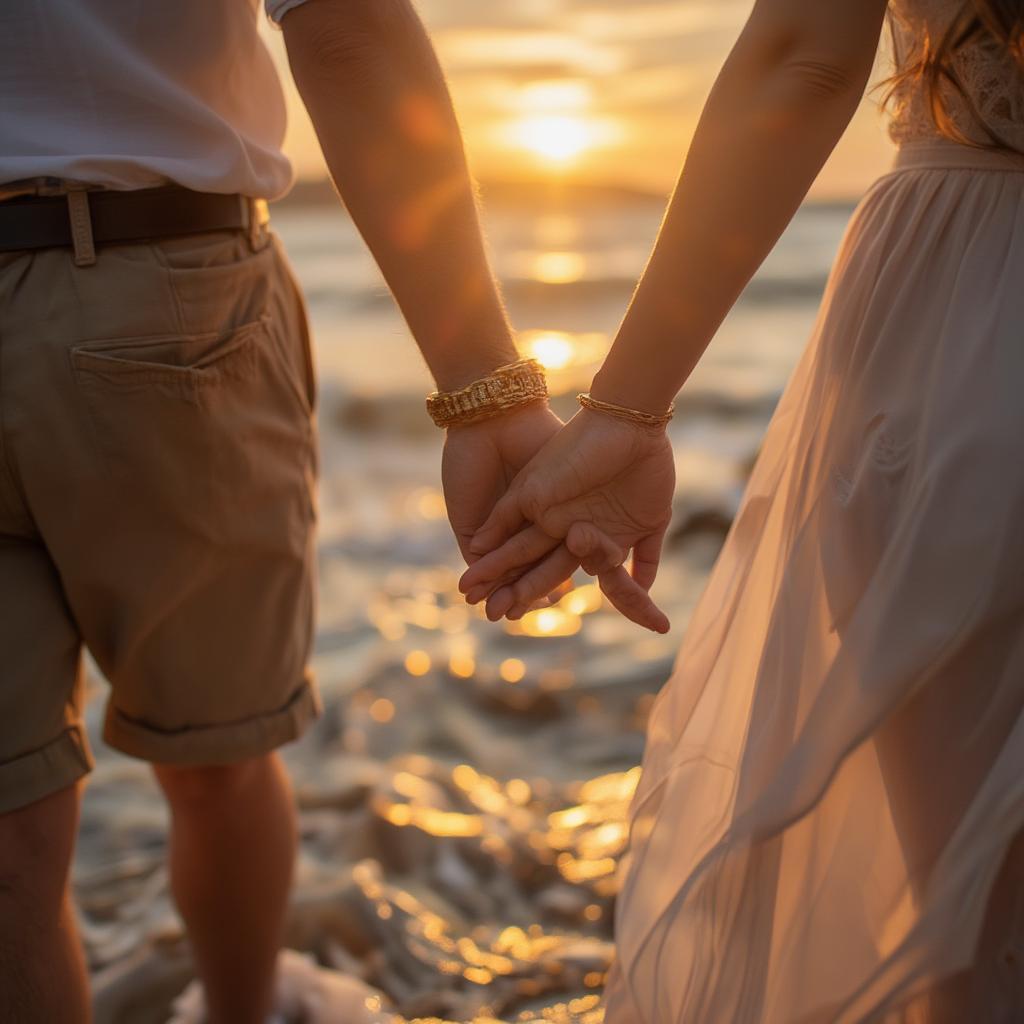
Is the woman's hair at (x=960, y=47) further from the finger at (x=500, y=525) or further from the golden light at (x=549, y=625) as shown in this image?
the golden light at (x=549, y=625)

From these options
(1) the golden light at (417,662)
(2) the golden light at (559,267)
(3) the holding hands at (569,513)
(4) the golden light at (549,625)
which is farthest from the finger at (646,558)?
(2) the golden light at (559,267)

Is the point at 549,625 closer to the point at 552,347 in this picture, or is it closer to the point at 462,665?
the point at 462,665

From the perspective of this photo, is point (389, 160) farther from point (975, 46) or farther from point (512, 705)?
point (512, 705)

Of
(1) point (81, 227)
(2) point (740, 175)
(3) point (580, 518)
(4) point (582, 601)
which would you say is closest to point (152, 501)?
(1) point (81, 227)

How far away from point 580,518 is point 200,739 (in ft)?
2.26

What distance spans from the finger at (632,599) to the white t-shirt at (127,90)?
76cm

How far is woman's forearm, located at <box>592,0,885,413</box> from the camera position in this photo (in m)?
1.30

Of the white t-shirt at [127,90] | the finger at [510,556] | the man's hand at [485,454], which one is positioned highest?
the white t-shirt at [127,90]

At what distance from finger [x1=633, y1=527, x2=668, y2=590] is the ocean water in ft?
1.55

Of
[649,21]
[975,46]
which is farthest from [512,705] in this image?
[649,21]

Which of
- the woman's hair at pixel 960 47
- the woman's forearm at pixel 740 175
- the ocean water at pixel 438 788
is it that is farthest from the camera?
the ocean water at pixel 438 788

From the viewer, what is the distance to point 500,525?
1.61 meters

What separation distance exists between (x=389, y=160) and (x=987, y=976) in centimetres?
121

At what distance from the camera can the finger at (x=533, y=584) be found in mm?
1608
